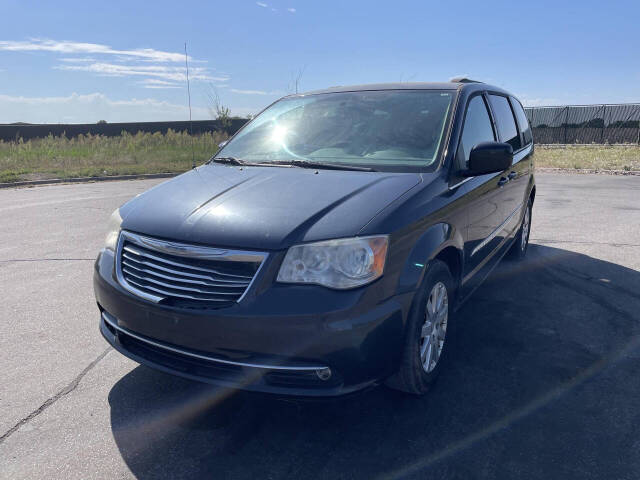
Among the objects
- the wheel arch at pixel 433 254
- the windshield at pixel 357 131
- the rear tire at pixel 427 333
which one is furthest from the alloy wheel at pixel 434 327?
the windshield at pixel 357 131

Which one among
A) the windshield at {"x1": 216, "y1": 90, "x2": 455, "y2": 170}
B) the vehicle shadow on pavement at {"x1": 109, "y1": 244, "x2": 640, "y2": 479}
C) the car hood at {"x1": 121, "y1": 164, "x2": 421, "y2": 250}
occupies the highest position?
the windshield at {"x1": 216, "y1": 90, "x2": 455, "y2": 170}

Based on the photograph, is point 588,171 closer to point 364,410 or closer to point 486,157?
point 486,157

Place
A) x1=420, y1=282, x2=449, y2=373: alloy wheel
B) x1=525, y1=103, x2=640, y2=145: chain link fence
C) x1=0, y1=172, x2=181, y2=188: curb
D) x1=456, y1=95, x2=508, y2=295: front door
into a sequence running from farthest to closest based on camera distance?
x1=525, y1=103, x2=640, y2=145: chain link fence, x1=0, y1=172, x2=181, y2=188: curb, x1=456, y1=95, x2=508, y2=295: front door, x1=420, y1=282, x2=449, y2=373: alloy wheel

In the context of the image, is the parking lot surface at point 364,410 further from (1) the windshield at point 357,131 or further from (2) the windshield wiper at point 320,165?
(1) the windshield at point 357,131

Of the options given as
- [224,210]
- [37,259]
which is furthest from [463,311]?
[37,259]

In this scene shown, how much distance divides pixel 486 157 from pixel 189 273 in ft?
6.52

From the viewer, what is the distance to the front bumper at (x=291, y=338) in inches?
92.5

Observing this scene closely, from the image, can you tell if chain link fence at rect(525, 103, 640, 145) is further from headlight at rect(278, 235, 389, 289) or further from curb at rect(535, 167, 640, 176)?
headlight at rect(278, 235, 389, 289)

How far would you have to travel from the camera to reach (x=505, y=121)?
5016mm

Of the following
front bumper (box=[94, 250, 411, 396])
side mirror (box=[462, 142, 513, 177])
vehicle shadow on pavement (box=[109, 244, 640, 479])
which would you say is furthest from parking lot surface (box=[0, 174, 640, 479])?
side mirror (box=[462, 142, 513, 177])

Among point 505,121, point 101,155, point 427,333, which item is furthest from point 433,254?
point 101,155

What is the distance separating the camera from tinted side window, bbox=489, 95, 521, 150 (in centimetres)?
472

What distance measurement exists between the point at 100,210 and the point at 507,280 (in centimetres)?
723

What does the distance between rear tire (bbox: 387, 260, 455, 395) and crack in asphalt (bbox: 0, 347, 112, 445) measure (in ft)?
6.28
